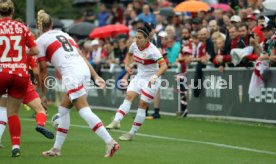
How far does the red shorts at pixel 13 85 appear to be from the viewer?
12.9 meters

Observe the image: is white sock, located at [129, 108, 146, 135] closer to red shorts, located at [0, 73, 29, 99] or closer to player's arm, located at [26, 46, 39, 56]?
red shorts, located at [0, 73, 29, 99]

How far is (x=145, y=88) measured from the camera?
1686cm

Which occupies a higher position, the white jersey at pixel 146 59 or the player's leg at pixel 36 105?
Answer: the white jersey at pixel 146 59

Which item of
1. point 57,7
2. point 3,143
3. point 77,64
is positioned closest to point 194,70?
point 3,143

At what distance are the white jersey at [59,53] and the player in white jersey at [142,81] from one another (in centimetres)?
319

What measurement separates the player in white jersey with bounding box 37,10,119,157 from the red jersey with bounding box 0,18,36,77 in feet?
0.85

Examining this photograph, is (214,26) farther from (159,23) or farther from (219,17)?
(159,23)

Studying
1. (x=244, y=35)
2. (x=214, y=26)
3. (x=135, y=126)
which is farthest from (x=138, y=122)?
(x=214, y=26)

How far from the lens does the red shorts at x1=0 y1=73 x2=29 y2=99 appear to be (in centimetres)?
1293

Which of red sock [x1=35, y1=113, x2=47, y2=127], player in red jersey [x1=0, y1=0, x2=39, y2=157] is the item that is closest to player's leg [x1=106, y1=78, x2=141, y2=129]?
red sock [x1=35, y1=113, x2=47, y2=127]

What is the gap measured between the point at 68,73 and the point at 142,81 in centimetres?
436

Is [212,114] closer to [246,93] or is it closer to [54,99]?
[246,93]

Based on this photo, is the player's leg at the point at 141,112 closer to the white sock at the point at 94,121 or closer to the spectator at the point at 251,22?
the white sock at the point at 94,121

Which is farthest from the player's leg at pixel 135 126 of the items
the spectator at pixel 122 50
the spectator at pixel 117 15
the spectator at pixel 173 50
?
the spectator at pixel 117 15
